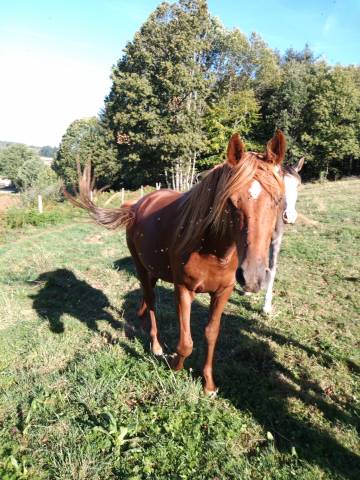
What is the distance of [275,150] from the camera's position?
6.77ft

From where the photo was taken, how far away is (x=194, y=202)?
272cm

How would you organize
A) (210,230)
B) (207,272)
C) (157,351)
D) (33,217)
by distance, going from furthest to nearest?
(33,217) < (157,351) < (207,272) < (210,230)

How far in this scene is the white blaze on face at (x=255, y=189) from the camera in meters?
1.90

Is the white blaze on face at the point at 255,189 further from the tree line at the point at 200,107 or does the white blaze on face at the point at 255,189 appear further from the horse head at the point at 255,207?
the tree line at the point at 200,107

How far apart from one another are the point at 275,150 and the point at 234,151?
10.1 inches

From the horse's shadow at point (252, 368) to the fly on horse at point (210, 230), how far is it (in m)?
0.37

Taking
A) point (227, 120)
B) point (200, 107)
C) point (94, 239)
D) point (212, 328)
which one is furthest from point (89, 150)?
point (212, 328)

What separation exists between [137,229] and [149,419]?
2147 millimetres

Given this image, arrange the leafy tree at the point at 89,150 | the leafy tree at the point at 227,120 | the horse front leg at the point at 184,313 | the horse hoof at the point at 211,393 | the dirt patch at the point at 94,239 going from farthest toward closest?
1. the leafy tree at the point at 227,120
2. the leafy tree at the point at 89,150
3. the dirt patch at the point at 94,239
4. the horse hoof at the point at 211,393
5. the horse front leg at the point at 184,313

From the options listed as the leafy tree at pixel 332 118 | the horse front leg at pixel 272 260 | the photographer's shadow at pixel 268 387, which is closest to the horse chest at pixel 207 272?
the photographer's shadow at pixel 268 387

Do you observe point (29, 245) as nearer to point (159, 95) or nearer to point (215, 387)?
point (215, 387)

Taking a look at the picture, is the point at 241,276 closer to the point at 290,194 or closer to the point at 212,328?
the point at 212,328

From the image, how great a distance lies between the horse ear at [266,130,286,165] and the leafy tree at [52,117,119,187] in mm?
21570

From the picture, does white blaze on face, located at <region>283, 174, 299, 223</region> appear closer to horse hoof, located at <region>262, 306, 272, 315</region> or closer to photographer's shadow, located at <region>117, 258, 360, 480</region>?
horse hoof, located at <region>262, 306, 272, 315</region>
